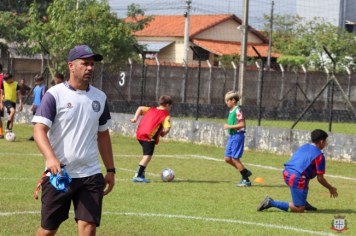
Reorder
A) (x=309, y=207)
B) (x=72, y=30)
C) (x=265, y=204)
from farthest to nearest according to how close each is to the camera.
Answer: (x=72, y=30), (x=309, y=207), (x=265, y=204)

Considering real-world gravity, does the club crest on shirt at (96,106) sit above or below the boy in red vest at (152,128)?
above

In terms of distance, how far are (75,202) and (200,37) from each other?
1674 inches

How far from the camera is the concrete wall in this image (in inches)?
483

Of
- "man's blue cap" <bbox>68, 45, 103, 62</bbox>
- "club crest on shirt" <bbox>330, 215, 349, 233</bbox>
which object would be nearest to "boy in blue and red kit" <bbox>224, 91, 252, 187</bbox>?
"club crest on shirt" <bbox>330, 215, 349, 233</bbox>

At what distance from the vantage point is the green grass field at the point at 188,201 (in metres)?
5.43

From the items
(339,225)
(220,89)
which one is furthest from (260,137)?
(220,89)

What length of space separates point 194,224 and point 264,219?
1035mm

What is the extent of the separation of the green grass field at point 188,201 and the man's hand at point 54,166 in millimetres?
1746

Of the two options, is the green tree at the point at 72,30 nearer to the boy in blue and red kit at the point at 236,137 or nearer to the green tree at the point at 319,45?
the boy in blue and red kit at the point at 236,137

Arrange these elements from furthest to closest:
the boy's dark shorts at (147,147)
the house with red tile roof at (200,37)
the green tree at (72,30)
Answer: the house with red tile roof at (200,37)
the green tree at (72,30)
the boy's dark shorts at (147,147)

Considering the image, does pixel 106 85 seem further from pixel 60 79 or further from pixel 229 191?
pixel 229 191

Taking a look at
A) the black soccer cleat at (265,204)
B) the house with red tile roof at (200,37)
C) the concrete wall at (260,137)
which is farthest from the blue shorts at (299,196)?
the house with red tile roof at (200,37)

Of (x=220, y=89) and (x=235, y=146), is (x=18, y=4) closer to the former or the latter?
(x=220, y=89)

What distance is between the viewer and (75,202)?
12.7ft
